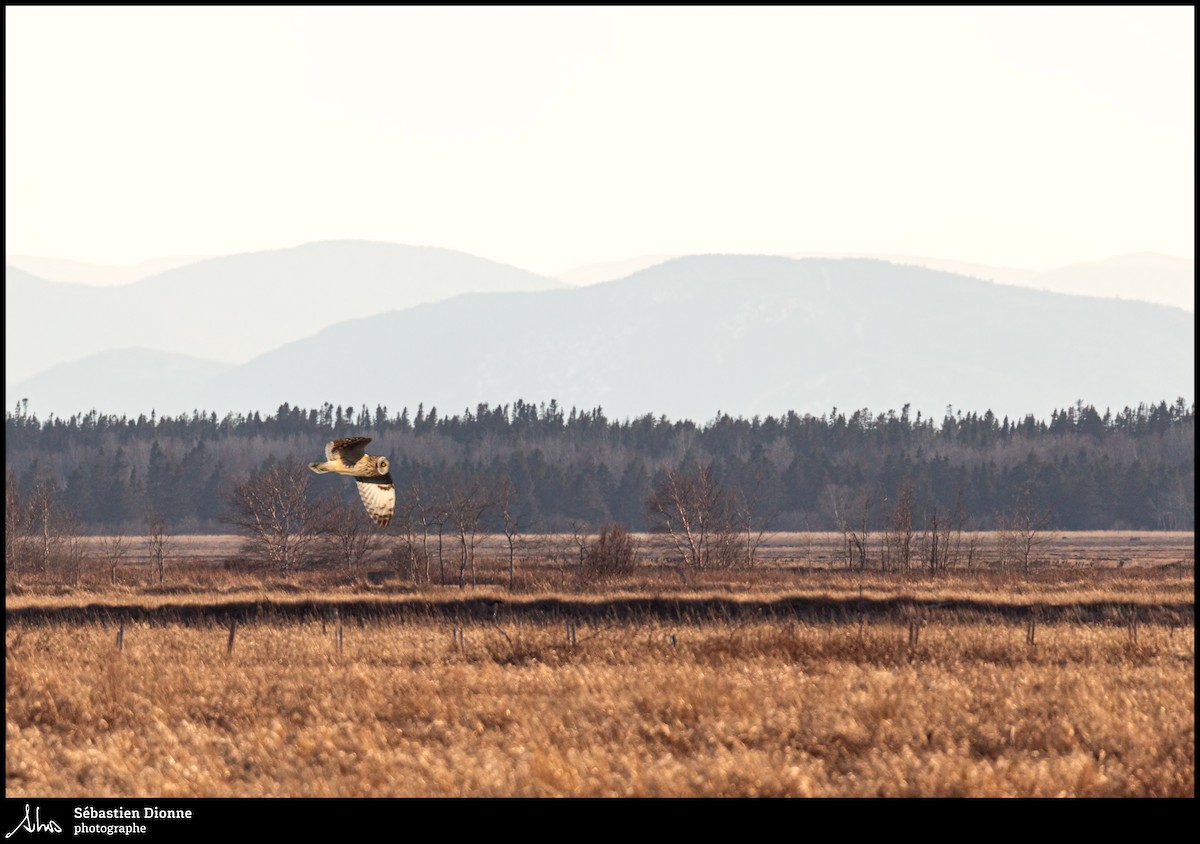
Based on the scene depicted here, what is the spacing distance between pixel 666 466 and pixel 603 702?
141 m

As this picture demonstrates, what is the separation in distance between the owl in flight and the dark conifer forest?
103m

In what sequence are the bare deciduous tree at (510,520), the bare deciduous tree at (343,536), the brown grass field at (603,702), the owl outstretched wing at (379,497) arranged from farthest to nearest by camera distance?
the bare deciduous tree at (343,536) < the bare deciduous tree at (510,520) < the owl outstretched wing at (379,497) < the brown grass field at (603,702)

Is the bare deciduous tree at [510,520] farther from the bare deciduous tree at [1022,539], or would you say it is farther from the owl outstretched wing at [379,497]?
the owl outstretched wing at [379,497]

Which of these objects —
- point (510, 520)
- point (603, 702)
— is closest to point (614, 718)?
point (603, 702)

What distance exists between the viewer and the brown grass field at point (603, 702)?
54.6ft

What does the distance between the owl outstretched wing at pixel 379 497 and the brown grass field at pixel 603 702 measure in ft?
9.84

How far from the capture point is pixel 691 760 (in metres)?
17.9

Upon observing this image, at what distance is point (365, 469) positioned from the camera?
1673 cm
